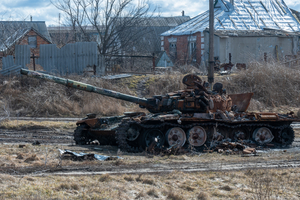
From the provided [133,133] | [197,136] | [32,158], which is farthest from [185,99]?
[32,158]

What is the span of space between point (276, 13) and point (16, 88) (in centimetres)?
2362

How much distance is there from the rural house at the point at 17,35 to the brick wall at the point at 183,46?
11.3 meters

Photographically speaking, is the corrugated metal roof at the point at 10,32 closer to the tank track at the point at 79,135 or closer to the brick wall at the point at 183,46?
the brick wall at the point at 183,46

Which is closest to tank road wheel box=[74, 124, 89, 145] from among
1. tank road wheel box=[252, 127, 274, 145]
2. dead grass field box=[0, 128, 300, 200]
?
dead grass field box=[0, 128, 300, 200]

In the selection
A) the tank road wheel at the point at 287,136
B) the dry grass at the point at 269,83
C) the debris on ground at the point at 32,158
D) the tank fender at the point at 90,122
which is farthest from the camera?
the dry grass at the point at 269,83

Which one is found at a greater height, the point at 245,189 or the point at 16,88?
the point at 16,88

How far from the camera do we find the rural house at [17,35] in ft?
95.9

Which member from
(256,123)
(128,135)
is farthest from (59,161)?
(256,123)

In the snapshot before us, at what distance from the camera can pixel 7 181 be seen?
715 cm

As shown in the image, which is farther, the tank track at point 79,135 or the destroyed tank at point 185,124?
the tank track at point 79,135

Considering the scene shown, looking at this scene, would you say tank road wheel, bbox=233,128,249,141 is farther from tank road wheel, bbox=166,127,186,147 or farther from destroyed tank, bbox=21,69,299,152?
tank road wheel, bbox=166,127,186,147

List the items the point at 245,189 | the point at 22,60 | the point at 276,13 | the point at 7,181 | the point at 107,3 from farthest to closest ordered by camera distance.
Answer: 1. the point at 276,13
2. the point at 107,3
3. the point at 22,60
4. the point at 245,189
5. the point at 7,181

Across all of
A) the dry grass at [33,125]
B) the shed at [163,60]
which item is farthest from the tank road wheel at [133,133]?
the shed at [163,60]

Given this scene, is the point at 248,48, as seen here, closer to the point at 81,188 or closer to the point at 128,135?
the point at 128,135
